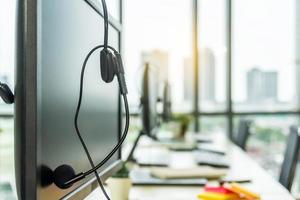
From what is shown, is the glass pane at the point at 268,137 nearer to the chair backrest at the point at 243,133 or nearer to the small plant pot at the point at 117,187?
the chair backrest at the point at 243,133

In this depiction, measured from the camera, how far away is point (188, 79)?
4.50m

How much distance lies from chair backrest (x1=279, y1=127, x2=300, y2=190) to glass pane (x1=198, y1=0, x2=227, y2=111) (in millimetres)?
2638

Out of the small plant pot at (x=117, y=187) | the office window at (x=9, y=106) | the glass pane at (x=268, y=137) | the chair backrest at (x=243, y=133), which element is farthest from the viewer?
the glass pane at (x=268, y=137)

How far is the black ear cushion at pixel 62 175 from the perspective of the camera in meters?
0.70

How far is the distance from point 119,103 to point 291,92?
362cm

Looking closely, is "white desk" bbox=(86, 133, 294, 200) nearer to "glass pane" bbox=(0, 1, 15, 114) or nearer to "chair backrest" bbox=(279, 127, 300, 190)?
"chair backrest" bbox=(279, 127, 300, 190)

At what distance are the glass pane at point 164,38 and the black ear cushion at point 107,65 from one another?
3.59 meters

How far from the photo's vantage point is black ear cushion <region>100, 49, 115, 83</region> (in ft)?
2.65

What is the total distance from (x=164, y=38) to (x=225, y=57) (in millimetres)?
614

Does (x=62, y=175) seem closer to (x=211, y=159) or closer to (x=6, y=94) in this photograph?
(x=6, y=94)

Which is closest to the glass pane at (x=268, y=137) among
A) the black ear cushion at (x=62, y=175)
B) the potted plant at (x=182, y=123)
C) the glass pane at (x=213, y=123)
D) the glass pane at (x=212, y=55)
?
the glass pane at (x=213, y=123)

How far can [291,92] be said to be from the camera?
4.54m

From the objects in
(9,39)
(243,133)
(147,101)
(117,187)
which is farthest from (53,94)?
(243,133)

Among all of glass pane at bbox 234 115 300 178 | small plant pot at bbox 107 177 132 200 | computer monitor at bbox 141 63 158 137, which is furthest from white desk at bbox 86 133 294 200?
glass pane at bbox 234 115 300 178
